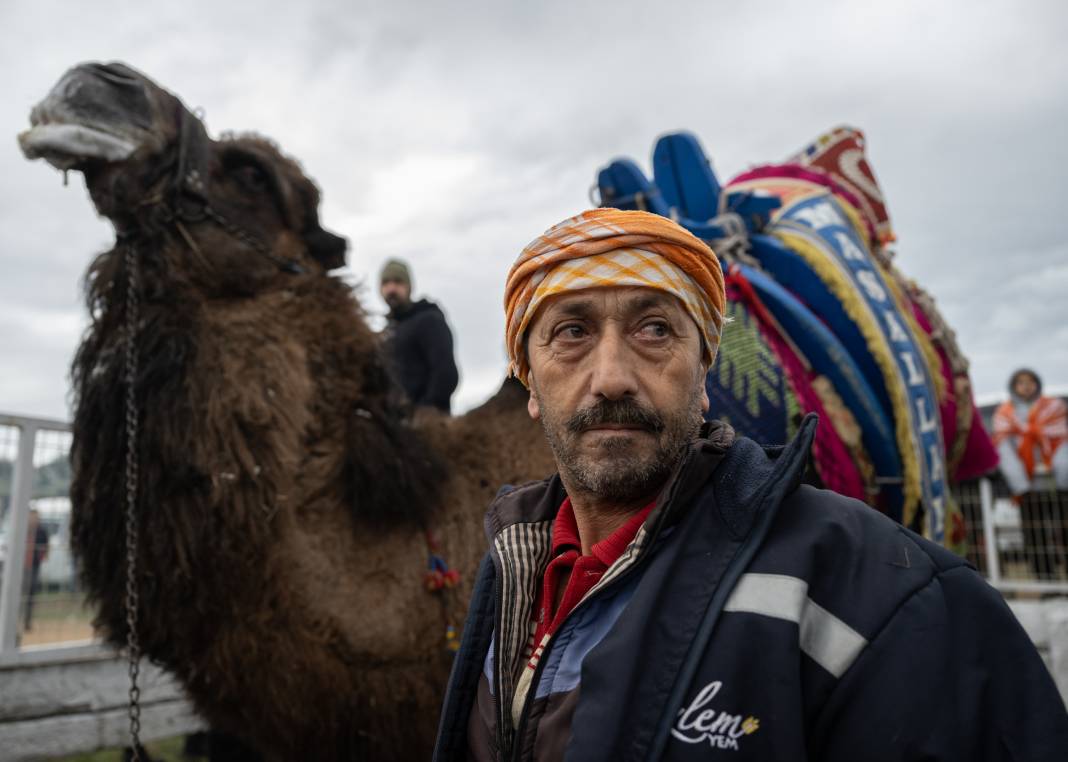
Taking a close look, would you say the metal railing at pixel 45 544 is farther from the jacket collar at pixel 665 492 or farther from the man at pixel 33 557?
the jacket collar at pixel 665 492

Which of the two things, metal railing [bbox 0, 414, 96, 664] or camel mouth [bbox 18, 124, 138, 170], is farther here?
metal railing [bbox 0, 414, 96, 664]

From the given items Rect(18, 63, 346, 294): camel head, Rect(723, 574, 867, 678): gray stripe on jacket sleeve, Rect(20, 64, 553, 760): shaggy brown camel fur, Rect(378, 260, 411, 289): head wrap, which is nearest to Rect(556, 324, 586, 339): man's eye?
Rect(723, 574, 867, 678): gray stripe on jacket sleeve

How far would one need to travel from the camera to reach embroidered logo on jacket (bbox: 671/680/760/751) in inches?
34.5

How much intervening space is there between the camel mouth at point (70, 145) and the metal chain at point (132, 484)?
12.8 inches

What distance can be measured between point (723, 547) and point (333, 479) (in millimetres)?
1971

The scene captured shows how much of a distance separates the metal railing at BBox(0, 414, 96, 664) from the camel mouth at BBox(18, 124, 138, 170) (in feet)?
10.1

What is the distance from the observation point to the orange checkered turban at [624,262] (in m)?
1.28

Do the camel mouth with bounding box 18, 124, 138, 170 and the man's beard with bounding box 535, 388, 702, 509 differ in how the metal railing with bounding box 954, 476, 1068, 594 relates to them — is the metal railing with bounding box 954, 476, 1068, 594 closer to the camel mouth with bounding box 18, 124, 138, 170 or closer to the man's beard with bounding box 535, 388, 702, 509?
the man's beard with bounding box 535, 388, 702, 509

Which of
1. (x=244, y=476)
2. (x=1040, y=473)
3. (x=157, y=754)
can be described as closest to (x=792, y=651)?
(x=244, y=476)

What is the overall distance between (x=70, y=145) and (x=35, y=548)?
11.7 ft

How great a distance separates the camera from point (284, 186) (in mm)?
3266

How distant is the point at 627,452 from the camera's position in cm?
120

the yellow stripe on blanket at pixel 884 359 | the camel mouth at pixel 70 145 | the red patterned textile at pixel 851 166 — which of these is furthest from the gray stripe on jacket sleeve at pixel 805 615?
the red patterned textile at pixel 851 166

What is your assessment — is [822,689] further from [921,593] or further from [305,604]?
[305,604]
